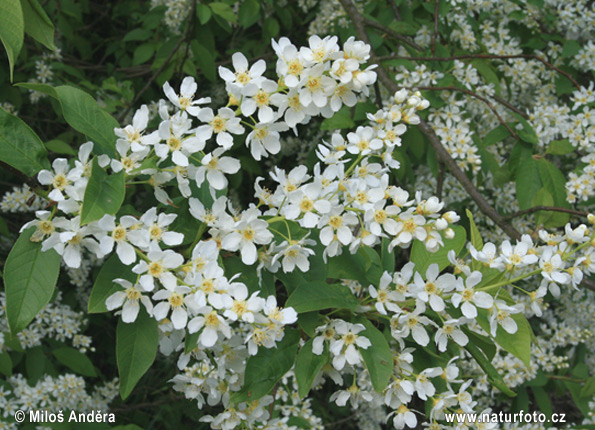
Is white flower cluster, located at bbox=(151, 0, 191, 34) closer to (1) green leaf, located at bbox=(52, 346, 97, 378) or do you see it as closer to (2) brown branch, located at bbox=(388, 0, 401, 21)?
(2) brown branch, located at bbox=(388, 0, 401, 21)

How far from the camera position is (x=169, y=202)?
1744mm

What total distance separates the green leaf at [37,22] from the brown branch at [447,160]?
1844 millimetres

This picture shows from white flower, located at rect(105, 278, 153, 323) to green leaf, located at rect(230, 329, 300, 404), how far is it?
1.29 ft

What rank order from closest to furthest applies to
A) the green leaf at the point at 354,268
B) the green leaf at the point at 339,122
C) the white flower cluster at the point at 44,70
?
the green leaf at the point at 354,268, the green leaf at the point at 339,122, the white flower cluster at the point at 44,70

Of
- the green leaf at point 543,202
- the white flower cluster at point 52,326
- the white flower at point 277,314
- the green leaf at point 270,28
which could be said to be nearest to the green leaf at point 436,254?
the white flower at point 277,314

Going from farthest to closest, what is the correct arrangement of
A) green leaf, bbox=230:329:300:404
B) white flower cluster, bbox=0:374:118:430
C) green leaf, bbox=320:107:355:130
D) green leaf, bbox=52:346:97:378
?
1. green leaf, bbox=52:346:97:378
2. white flower cluster, bbox=0:374:118:430
3. green leaf, bbox=320:107:355:130
4. green leaf, bbox=230:329:300:404

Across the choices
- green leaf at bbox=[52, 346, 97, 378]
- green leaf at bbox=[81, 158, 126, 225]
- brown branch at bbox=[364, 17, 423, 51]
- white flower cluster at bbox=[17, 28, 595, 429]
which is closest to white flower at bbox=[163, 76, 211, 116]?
white flower cluster at bbox=[17, 28, 595, 429]

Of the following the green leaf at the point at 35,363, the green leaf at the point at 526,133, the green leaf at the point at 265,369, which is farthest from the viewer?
the green leaf at the point at 35,363

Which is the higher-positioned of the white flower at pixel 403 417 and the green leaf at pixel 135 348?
the green leaf at pixel 135 348

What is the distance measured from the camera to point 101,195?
4.85ft

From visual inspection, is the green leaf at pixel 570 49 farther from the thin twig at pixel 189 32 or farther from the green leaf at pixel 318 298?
the green leaf at pixel 318 298

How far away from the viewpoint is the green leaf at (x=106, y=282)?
5.10ft

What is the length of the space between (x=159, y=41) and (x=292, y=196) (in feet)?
12.1

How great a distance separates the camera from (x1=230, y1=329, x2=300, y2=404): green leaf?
1749 millimetres
